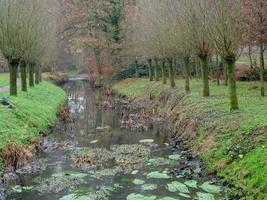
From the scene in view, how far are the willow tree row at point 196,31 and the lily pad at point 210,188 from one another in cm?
922

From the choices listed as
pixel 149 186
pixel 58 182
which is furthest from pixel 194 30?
pixel 58 182

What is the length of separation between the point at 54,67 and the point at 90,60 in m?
27.5

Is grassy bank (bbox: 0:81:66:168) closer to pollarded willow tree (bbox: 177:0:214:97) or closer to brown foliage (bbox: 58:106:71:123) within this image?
brown foliage (bbox: 58:106:71:123)

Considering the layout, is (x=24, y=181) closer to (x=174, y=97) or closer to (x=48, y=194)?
(x=48, y=194)

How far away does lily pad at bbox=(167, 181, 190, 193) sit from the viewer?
17594mm

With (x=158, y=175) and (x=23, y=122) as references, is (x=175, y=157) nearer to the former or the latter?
(x=158, y=175)


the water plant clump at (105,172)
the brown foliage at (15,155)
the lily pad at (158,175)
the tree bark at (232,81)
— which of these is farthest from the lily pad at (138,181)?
the tree bark at (232,81)

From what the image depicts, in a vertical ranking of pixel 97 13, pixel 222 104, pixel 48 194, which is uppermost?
pixel 97 13

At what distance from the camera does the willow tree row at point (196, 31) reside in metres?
25.3

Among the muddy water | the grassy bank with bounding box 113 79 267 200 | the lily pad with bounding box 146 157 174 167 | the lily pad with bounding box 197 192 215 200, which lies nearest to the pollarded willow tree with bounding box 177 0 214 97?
the grassy bank with bounding box 113 79 267 200

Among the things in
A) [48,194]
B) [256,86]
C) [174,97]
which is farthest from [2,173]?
[256,86]

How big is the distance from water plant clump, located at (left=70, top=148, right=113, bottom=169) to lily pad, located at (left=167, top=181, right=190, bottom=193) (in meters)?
5.33

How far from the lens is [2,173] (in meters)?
20.2

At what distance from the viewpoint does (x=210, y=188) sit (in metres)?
17.6
